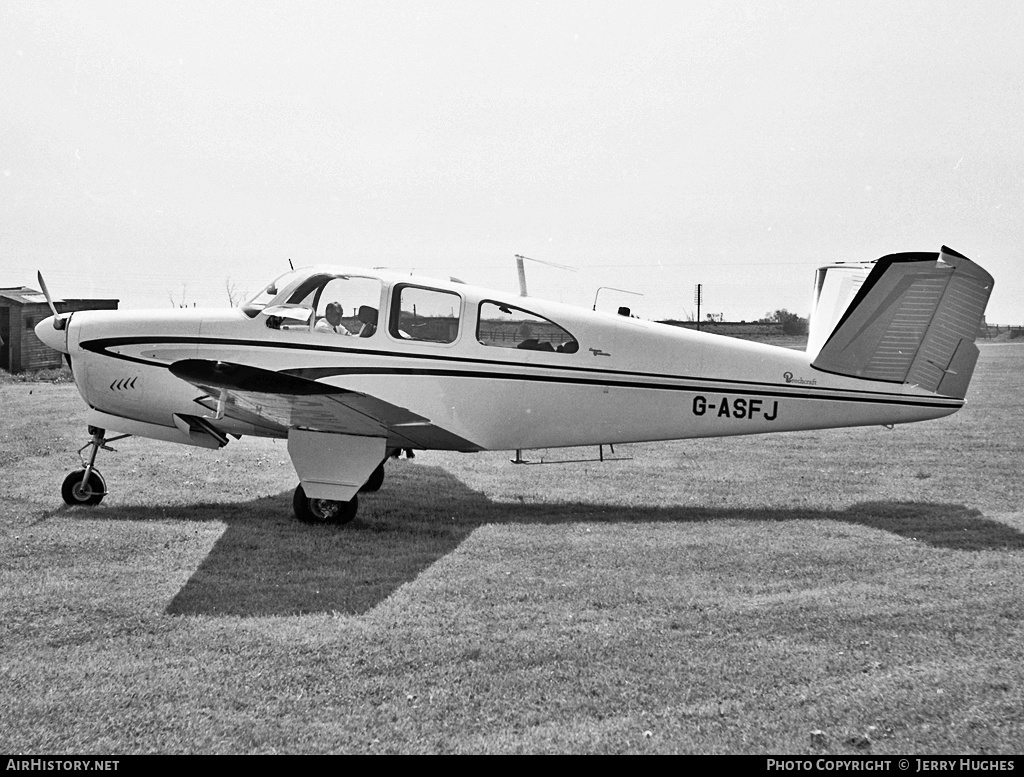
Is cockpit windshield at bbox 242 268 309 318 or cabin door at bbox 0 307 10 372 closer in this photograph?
cockpit windshield at bbox 242 268 309 318

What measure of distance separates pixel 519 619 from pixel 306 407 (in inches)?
115

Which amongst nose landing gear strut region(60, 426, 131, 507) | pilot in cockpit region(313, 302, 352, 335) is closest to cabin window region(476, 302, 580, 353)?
pilot in cockpit region(313, 302, 352, 335)

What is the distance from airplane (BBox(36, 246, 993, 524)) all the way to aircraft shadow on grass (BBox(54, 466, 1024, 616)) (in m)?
0.61

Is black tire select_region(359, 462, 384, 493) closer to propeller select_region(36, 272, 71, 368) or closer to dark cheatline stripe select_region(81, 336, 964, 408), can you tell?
dark cheatline stripe select_region(81, 336, 964, 408)

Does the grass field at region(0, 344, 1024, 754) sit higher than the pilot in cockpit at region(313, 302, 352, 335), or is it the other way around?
the pilot in cockpit at region(313, 302, 352, 335)

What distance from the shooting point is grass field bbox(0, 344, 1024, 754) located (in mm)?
3576

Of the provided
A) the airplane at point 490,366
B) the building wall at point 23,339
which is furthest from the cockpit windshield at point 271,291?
the building wall at point 23,339

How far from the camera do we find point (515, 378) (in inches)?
312

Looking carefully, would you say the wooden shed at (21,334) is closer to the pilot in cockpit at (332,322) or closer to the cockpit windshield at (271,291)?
the cockpit windshield at (271,291)

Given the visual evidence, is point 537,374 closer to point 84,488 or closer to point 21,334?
point 84,488

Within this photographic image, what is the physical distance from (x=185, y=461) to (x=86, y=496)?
9.37 feet

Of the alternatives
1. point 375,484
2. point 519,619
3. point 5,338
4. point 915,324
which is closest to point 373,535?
point 375,484

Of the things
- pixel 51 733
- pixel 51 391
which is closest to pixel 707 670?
pixel 51 733

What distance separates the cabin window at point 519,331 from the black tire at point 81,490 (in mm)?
4125
